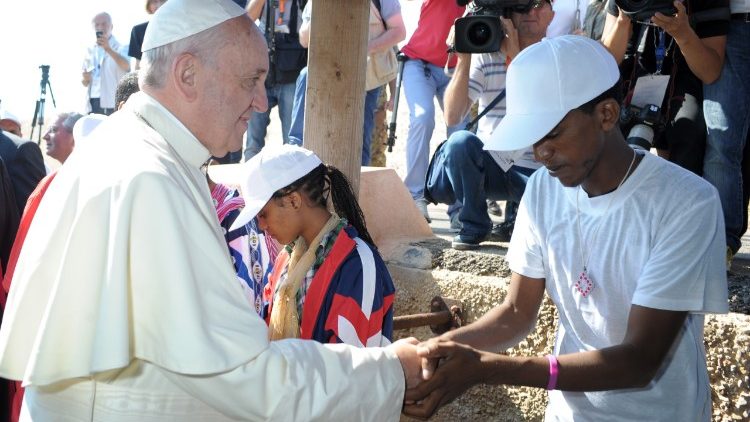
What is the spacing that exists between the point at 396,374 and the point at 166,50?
1.21 meters

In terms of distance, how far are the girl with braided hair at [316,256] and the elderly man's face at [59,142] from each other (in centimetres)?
322

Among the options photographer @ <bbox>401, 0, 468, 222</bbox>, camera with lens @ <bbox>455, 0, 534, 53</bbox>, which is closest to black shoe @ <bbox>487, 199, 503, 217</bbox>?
photographer @ <bbox>401, 0, 468, 222</bbox>

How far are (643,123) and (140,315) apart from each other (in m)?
3.18

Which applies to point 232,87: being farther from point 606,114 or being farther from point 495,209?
point 495,209

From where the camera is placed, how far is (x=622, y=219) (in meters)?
2.85

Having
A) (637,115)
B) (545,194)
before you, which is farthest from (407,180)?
(545,194)

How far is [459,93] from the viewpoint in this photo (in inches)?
229

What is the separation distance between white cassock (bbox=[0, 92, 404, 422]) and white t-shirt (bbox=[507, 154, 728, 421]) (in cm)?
86

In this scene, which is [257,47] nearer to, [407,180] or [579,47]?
[579,47]

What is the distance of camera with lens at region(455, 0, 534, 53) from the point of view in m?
5.29

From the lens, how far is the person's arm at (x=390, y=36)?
6.80 metres

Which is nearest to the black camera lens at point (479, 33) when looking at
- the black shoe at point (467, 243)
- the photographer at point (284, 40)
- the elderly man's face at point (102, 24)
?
the black shoe at point (467, 243)

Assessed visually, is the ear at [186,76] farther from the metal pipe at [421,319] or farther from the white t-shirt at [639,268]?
the metal pipe at [421,319]

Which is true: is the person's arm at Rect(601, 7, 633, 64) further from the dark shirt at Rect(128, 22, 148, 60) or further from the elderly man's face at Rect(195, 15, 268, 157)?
the dark shirt at Rect(128, 22, 148, 60)
